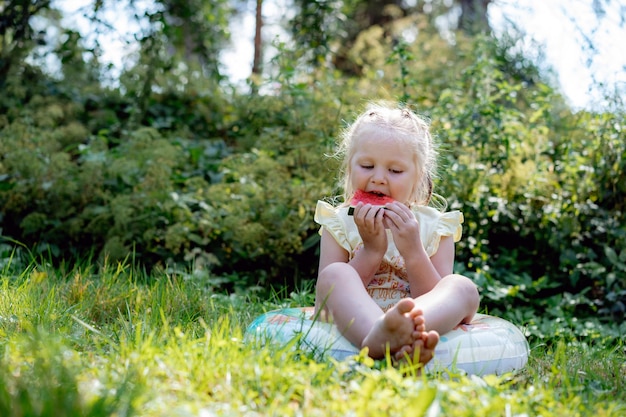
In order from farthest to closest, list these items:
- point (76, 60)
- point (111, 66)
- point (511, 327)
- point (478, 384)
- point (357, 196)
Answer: point (76, 60) → point (111, 66) → point (357, 196) → point (511, 327) → point (478, 384)

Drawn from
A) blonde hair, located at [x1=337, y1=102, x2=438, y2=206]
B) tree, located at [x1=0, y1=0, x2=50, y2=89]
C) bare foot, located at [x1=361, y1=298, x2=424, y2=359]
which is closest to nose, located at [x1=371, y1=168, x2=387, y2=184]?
blonde hair, located at [x1=337, y1=102, x2=438, y2=206]

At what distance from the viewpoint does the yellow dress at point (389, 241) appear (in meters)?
3.37

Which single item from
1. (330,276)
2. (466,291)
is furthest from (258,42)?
(466,291)

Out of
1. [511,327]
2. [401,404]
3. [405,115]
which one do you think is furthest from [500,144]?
[401,404]

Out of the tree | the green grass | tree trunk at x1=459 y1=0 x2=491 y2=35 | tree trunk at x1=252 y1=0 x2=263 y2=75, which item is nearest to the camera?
the green grass

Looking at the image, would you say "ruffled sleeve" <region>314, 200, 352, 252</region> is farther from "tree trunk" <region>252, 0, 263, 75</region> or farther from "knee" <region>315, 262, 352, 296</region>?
"tree trunk" <region>252, 0, 263, 75</region>

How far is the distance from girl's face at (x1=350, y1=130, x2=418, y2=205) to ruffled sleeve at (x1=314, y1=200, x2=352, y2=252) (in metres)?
0.20

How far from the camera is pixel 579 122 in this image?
5004mm

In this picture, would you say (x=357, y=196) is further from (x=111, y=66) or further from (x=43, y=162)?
(x=111, y=66)

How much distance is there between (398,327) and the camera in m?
2.43

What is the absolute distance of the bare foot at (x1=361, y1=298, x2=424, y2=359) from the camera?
7.91 ft

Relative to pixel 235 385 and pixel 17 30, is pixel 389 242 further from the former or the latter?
pixel 17 30

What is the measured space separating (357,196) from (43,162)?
2.91 metres

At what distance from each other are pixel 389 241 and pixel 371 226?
0.39 metres
